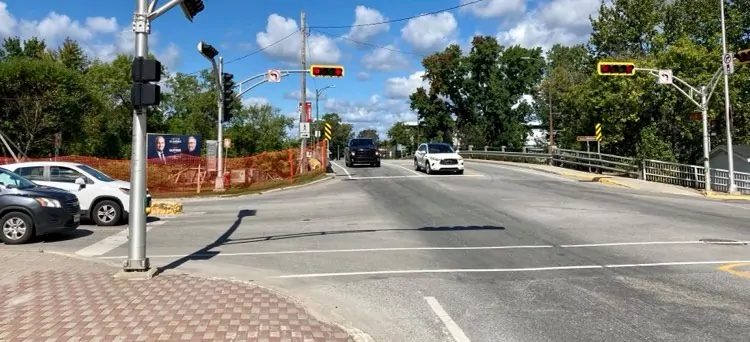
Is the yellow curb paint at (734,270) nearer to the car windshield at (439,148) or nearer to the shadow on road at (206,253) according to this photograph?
the shadow on road at (206,253)

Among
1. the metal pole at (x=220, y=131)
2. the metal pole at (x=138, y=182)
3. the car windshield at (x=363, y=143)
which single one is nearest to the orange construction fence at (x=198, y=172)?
the metal pole at (x=220, y=131)

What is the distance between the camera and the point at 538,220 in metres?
15.1

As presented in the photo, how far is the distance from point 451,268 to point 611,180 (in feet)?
71.9

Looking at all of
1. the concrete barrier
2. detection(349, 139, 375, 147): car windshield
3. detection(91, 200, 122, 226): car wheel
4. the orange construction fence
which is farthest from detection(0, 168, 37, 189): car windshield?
detection(349, 139, 375, 147): car windshield

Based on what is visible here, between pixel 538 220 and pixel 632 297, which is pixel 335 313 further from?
pixel 538 220

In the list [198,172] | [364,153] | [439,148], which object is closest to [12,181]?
[198,172]

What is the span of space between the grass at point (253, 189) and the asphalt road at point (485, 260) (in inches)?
170

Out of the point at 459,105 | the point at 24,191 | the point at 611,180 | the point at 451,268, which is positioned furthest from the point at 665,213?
the point at 459,105

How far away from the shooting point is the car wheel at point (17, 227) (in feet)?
38.6

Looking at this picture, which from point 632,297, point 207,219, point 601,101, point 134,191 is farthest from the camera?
point 601,101

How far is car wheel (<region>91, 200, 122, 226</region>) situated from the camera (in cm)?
1509

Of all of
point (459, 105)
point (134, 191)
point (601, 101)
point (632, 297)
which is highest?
point (459, 105)

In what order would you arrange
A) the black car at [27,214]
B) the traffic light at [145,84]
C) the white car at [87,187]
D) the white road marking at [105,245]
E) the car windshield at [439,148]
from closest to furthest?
1. the traffic light at [145,84]
2. the white road marking at [105,245]
3. the black car at [27,214]
4. the white car at [87,187]
5. the car windshield at [439,148]

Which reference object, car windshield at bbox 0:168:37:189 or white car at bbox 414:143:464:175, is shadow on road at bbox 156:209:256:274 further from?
white car at bbox 414:143:464:175
